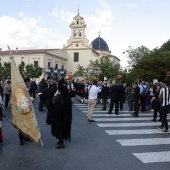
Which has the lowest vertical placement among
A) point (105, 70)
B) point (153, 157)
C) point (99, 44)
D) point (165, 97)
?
point (153, 157)

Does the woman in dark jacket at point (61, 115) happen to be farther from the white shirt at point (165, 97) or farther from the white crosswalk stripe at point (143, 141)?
the white shirt at point (165, 97)

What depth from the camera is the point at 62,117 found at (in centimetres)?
687

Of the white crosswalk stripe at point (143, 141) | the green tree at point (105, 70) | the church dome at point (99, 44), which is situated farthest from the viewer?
the church dome at point (99, 44)

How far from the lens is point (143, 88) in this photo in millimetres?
15133

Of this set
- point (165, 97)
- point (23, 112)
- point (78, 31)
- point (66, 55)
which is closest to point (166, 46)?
point (78, 31)

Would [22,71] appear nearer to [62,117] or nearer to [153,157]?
[62,117]

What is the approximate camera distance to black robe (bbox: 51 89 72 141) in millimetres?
6824

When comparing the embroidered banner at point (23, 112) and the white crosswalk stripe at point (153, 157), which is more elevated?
the embroidered banner at point (23, 112)

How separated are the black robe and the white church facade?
61.2 metres

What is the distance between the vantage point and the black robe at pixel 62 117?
6824 mm

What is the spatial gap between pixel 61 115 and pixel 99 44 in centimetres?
8465

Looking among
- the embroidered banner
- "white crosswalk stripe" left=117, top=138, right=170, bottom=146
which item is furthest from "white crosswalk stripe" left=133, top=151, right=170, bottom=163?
the embroidered banner

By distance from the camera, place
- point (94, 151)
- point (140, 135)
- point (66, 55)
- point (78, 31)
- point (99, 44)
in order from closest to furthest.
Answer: point (94, 151)
point (140, 135)
point (78, 31)
point (66, 55)
point (99, 44)

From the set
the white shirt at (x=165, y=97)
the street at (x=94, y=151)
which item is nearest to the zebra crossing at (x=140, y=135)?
the street at (x=94, y=151)
